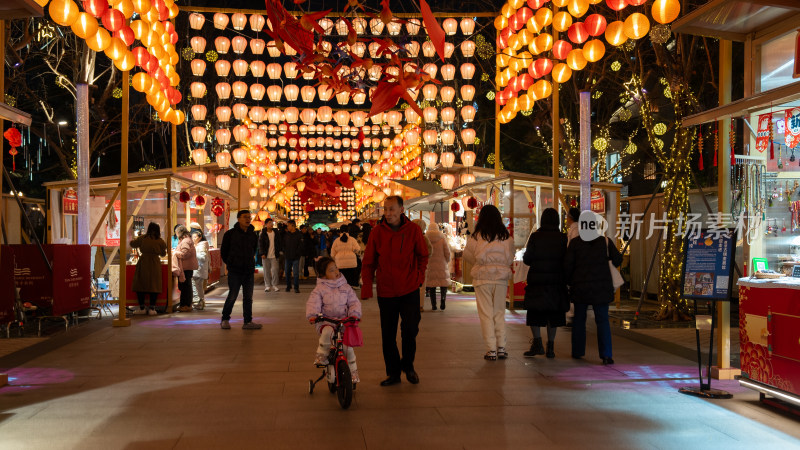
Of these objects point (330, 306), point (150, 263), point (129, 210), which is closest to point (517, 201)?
point (150, 263)

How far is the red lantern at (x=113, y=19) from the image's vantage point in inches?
413

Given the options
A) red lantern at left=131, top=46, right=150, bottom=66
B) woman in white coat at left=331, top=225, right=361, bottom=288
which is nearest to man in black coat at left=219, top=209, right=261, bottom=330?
red lantern at left=131, top=46, right=150, bottom=66

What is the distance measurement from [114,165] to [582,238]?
26.1 metres

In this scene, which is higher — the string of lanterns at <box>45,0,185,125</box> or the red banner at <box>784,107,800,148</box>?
the string of lanterns at <box>45,0,185,125</box>

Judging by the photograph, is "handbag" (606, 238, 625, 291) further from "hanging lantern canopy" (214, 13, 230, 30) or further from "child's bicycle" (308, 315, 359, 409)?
"hanging lantern canopy" (214, 13, 230, 30)

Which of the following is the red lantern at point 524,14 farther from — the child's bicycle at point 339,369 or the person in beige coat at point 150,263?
the child's bicycle at point 339,369

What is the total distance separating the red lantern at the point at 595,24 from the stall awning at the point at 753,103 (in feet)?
13.0

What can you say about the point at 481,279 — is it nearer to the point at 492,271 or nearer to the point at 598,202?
the point at 492,271

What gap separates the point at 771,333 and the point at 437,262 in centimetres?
872

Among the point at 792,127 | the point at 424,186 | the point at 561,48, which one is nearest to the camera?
the point at 792,127

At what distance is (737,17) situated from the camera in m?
7.48

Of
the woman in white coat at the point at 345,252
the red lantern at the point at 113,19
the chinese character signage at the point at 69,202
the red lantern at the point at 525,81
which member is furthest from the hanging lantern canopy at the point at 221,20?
the red lantern at the point at 525,81

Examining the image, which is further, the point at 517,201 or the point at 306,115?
the point at 306,115

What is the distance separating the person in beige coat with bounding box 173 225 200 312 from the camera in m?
14.2
